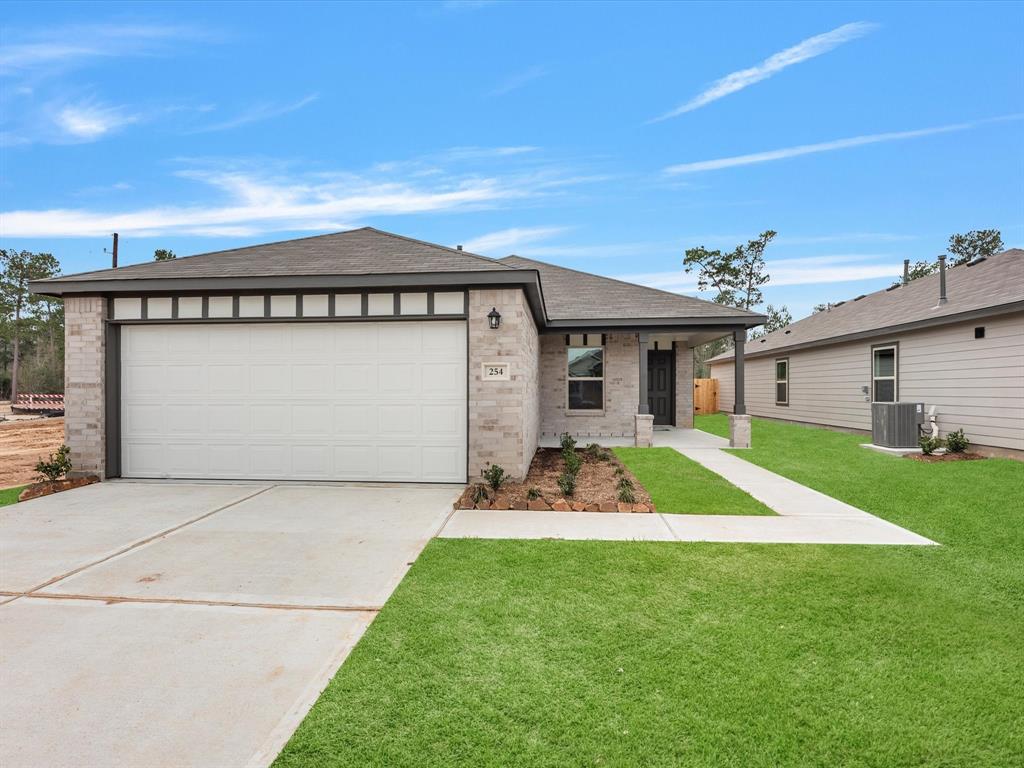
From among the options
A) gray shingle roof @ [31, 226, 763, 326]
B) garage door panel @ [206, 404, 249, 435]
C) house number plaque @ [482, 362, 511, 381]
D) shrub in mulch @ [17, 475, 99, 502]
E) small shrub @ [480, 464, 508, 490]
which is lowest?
shrub in mulch @ [17, 475, 99, 502]

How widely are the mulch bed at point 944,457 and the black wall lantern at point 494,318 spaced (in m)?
8.54

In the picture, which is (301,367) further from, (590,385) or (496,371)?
(590,385)

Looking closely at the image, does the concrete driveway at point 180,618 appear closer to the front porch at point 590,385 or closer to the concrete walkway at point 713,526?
the concrete walkway at point 713,526

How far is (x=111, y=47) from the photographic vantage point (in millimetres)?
10125

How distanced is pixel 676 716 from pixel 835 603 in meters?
1.81

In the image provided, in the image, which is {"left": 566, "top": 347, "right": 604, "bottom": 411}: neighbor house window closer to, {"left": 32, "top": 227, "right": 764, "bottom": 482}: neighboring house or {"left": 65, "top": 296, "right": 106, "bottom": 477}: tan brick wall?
{"left": 32, "top": 227, "right": 764, "bottom": 482}: neighboring house

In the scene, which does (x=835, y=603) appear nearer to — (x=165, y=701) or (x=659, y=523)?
(x=659, y=523)

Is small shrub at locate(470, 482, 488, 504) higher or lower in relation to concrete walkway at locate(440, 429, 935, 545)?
higher

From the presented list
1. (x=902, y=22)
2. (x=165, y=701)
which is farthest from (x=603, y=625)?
(x=902, y=22)

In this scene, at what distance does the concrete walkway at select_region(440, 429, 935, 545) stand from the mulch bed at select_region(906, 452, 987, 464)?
15.8ft

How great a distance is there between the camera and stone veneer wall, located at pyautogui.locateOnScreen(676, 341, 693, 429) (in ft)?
50.1

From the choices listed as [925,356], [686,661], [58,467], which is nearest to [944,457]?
[925,356]

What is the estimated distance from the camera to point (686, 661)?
255 centimetres

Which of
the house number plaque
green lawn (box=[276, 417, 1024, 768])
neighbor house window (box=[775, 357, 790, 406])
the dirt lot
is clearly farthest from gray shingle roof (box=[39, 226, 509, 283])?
neighbor house window (box=[775, 357, 790, 406])
